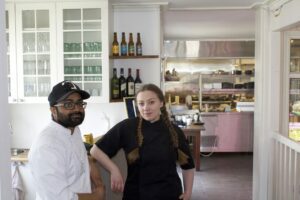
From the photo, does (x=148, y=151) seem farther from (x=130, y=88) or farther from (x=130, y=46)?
(x=130, y=46)

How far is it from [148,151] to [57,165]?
1.94ft

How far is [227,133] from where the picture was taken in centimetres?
666

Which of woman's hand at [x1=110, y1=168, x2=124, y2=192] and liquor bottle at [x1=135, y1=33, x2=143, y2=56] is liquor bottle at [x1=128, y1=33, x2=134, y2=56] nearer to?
liquor bottle at [x1=135, y1=33, x2=143, y2=56]

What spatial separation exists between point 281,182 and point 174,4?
221cm

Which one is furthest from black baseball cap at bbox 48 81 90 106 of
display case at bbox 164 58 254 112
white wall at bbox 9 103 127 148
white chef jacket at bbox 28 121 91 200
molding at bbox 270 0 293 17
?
display case at bbox 164 58 254 112

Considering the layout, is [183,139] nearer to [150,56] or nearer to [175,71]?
[150,56]

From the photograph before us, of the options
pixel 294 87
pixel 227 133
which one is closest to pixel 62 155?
pixel 294 87

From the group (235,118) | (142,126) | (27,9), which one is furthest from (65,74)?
(235,118)

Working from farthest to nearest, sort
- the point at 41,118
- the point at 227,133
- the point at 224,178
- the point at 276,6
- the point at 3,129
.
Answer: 1. the point at 227,133
2. the point at 224,178
3. the point at 41,118
4. the point at 276,6
5. the point at 3,129

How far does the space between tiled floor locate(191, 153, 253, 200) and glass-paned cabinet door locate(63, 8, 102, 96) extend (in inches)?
86.6

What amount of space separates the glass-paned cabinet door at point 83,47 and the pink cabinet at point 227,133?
3743mm

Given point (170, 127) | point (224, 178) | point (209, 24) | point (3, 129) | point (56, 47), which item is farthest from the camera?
point (209, 24)

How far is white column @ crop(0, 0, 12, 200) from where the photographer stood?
726mm

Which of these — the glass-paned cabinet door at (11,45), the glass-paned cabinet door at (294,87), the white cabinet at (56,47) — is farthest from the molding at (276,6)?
the glass-paned cabinet door at (11,45)
